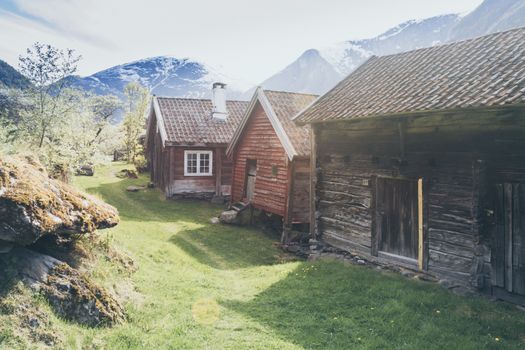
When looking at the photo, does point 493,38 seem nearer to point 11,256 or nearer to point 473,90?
point 473,90

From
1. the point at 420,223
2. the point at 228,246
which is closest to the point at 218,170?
the point at 228,246

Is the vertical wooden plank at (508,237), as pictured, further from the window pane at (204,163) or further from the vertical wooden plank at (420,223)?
the window pane at (204,163)

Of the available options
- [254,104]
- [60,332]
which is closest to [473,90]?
[60,332]

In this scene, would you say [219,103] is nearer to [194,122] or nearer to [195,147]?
[194,122]

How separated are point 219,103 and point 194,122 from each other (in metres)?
2.30

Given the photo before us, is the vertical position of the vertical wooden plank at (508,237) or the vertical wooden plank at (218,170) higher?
the vertical wooden plank at (218,170)

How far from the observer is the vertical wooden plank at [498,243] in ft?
26.4

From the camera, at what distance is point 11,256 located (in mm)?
5852

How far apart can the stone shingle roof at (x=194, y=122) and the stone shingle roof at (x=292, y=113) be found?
623cm

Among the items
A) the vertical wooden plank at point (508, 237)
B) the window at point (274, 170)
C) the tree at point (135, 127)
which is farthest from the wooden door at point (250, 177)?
the tree at point (135, 127)

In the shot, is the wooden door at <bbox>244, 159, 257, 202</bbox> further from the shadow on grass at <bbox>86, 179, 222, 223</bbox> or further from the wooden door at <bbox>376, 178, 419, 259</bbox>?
the wooden door at <bbox>376, 178, 419, 259</bbox>

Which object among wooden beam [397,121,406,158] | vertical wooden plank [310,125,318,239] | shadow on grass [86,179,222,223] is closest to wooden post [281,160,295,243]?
vertical wooden plank [310,125,318,239]

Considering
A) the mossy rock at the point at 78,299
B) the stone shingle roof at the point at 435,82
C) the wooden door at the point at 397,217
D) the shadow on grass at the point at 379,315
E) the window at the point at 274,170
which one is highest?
the stone shingle roof at the point at 435,82

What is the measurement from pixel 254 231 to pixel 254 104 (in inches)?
228
